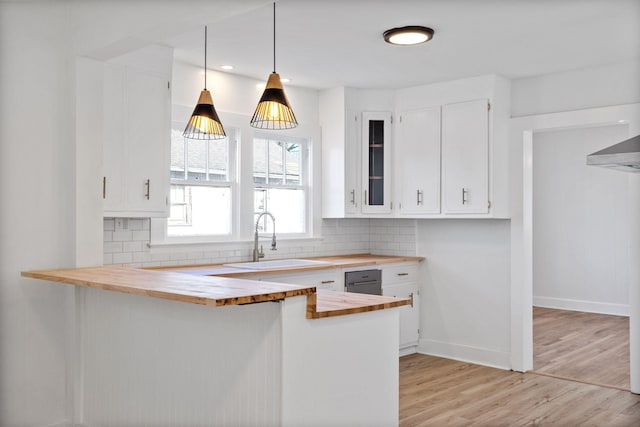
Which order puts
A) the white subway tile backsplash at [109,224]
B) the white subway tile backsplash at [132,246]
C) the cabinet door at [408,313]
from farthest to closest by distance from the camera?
the cabinet door at [408,313]
the white subway tile backsplash at [132,246]
the white subway tile backsplash at [109,224]

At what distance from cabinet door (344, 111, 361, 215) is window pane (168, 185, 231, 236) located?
1157 millimetres

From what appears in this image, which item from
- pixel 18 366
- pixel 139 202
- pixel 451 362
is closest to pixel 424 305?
pixel 451 362

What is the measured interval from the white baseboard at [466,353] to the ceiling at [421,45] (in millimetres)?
2404

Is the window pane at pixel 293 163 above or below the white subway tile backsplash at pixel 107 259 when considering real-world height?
above

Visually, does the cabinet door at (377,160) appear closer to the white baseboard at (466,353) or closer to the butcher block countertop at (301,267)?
the butcher block countertop at (301,267)

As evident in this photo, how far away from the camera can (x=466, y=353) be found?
525 centimetres

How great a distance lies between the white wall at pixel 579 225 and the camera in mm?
7371

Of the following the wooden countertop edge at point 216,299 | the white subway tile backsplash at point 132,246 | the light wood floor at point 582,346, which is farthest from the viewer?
the light wood floor at point 582,346

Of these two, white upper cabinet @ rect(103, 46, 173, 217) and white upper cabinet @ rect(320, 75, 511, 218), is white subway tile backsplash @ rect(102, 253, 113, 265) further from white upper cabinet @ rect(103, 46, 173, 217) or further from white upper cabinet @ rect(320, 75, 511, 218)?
white upper cabinet @ rect(320, 75, 511, 218)

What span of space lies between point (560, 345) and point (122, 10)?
5034mm

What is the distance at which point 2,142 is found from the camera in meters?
3.12

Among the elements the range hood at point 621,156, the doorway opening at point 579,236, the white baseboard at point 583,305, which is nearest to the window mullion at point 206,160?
the range hood at point 621,156

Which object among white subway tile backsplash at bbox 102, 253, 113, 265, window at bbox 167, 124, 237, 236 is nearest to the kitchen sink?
window at bbox 167, 124, 237, 236

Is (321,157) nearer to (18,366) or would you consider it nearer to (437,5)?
(437,5)
